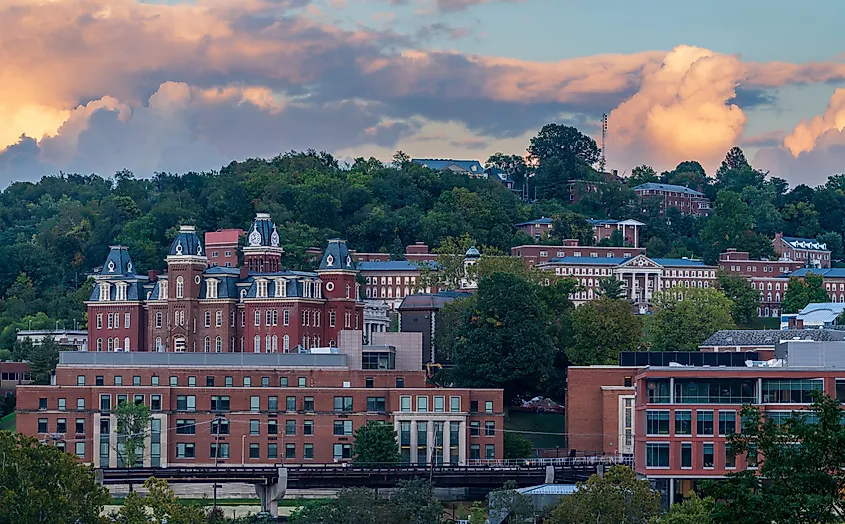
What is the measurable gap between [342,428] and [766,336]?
35.4 meters

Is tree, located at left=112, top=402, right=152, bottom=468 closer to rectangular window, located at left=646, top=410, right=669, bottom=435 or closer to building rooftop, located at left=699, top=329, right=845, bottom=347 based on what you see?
rectangular window, located at left=646, top=410, right=669, bottom=435

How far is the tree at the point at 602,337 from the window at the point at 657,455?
141 feet

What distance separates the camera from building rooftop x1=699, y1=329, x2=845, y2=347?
13375 cm

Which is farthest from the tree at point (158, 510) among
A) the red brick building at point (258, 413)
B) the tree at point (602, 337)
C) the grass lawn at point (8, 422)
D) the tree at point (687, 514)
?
the tree at point (602, 337)

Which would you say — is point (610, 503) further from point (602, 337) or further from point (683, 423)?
point (602, 337)

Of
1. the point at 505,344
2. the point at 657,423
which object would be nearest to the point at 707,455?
the point at 657,423

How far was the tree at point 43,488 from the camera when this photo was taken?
3191 inches

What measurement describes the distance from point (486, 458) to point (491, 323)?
20.1m

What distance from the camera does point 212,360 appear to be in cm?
13600

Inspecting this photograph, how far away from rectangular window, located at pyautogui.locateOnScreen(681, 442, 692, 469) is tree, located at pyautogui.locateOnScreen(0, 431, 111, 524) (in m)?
39.1

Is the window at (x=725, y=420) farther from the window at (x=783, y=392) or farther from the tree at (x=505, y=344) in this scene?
the tree at (x=505, y=344)

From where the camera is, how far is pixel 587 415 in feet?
436

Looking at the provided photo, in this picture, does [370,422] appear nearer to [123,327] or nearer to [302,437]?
[302,437]

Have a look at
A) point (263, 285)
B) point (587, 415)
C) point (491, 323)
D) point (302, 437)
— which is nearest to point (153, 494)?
point (302, 437)
